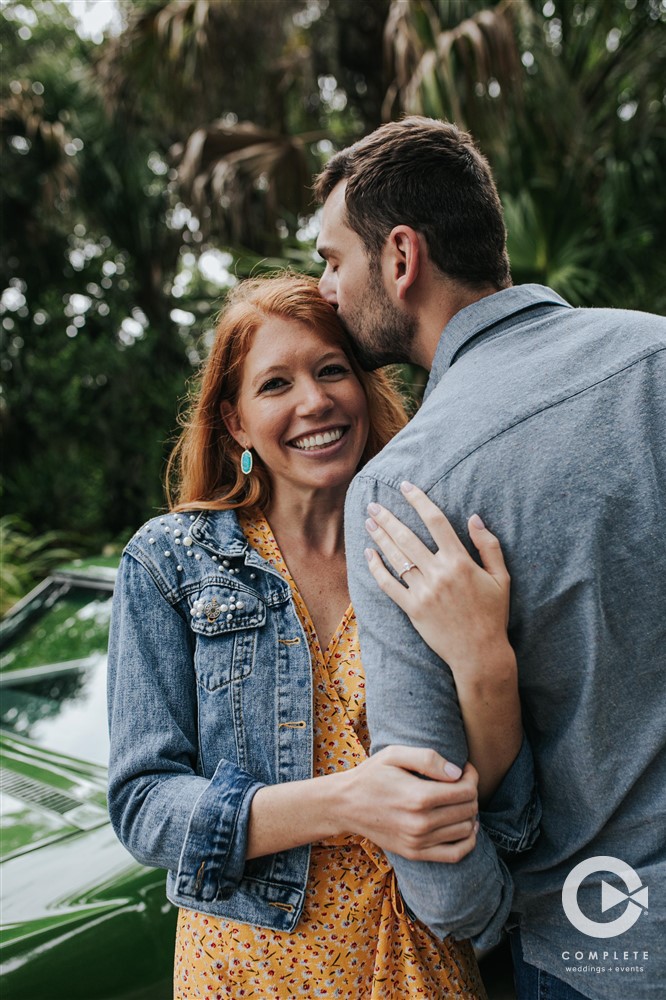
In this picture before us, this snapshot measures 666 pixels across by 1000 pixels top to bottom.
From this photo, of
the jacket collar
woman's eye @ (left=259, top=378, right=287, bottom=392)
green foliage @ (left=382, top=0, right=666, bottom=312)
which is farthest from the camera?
green foliage @ (left=382, top=0, right=666, bottom=312)

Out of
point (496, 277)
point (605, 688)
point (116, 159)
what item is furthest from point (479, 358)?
point (116, 159)

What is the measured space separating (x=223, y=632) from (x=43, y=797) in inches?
42.0

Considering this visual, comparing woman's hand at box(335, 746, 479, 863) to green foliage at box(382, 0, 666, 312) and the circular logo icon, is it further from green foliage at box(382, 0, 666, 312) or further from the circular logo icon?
green foliage at box(382, 0, 666, 312)

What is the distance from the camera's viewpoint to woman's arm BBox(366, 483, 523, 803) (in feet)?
3.88

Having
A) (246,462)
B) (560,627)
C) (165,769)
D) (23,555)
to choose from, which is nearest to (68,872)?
(165,769)

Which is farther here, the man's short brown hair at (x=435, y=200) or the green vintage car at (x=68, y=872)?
the green vintage car at (x=68, y=872)

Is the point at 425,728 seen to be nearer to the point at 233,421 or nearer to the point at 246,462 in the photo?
the point at 246,462

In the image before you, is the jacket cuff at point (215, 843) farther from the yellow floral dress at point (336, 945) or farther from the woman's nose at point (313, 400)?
the woman's nose at point (313, 400)

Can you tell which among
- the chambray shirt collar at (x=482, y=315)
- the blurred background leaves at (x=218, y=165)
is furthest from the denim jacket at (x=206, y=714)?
the blurred background leaves at (x=218, y=165)

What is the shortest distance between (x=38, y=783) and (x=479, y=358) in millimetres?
1782

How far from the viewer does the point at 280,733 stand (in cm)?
154

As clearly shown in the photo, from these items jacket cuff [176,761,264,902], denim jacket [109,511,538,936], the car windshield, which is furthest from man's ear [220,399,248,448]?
the car windshield

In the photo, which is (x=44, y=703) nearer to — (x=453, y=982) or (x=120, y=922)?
(x=120, y=922)

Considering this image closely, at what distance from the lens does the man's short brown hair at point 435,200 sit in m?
1.44
